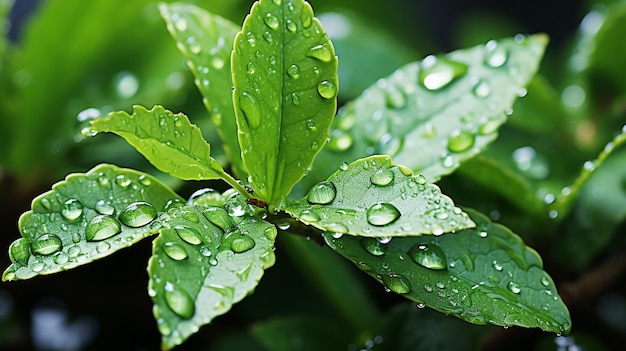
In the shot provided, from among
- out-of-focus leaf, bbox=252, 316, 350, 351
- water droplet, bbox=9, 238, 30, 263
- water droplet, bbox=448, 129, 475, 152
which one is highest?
water droplet, bbox=448, 129, 475, 152

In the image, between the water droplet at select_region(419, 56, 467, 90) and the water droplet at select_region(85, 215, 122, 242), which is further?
the water droplet at select_region(419, 56, 467, 90)

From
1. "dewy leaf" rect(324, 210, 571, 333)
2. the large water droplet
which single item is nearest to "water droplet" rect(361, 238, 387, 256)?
"dewy leaf" rect(324, 210, 571, 333)

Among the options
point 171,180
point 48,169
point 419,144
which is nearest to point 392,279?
point 419,144

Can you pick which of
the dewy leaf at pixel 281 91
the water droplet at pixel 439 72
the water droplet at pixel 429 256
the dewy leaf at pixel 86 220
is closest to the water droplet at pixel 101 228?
the dewy leaf at pixel 86 220

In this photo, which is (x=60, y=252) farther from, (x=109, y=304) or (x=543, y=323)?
(x=109, y=304)

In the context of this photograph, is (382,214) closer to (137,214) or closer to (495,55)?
(137,214)

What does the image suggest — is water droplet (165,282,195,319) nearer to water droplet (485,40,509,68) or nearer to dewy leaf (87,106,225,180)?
dewy leaf (87,106,225,180)

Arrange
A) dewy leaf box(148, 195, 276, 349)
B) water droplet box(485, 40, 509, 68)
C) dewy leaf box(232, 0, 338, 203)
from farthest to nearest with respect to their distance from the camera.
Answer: water droplet box(485, 40, 509, 68)
dewy leaf box(232, 0, 338, 203)
dewy leaf box(148, 195, 276, 349)
